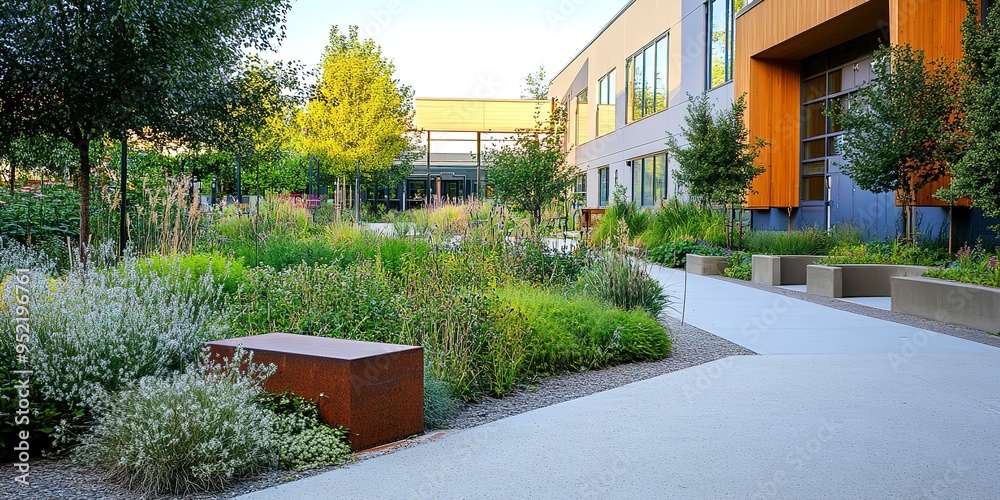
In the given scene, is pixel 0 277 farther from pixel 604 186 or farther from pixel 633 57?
pixel 604 186

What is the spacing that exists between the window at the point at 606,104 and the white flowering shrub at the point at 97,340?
28.5 m

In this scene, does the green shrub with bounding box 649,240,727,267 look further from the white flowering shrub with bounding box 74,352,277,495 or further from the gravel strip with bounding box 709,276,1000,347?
the white flowering shrub with bounding box 74,352,277,495

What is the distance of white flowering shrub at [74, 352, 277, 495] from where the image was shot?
3594 mm

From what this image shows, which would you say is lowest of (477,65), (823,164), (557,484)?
(557,484)

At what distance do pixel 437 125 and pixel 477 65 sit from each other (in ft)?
83.0

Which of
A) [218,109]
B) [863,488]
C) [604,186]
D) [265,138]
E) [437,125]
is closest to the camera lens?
[863,488]

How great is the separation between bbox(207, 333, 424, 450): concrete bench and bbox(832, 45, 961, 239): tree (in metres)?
9.20

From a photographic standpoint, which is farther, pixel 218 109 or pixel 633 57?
pixel 633 57

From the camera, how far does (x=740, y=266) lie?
Result: 14.6 m

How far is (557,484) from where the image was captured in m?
3.66

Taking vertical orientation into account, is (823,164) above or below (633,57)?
below

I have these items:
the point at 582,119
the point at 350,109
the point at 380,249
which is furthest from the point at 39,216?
the point at 582,119

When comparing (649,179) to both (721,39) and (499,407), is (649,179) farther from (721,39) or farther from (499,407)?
(499,407)

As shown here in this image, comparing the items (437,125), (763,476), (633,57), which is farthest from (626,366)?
A: (437,125)
